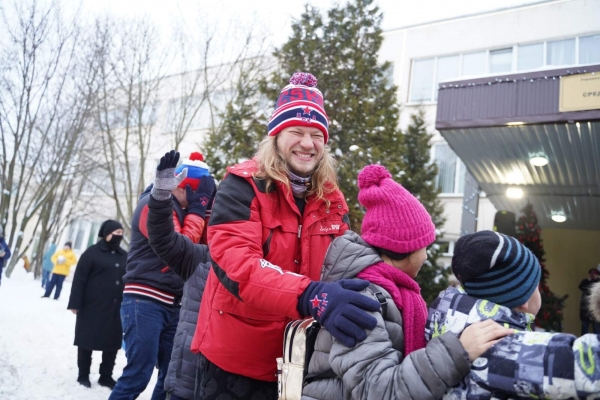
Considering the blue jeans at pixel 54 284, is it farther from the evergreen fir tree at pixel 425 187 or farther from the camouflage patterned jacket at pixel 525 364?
the camouflage patterned jacket at pixel 525 364

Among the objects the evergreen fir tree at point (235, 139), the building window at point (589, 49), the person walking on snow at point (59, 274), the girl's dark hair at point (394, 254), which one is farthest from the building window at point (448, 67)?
the girl's dark hair at point (394, 254)

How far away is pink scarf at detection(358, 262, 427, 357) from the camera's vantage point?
175 cm

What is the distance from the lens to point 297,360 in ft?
5.91

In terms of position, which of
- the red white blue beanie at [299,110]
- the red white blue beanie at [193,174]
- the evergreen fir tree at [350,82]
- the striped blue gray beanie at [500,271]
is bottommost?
the striped blue gray beanie at [500,271]

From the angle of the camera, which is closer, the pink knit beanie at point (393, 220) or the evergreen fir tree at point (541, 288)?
the pink knit beanie at point (393, 220)

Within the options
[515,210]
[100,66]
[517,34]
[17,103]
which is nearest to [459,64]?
[517,34]

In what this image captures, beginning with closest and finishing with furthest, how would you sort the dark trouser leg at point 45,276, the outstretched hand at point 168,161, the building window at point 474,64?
the outstretched hand at point 168,161, the building window at point 474,64, the dark trouser leg at point 45,276

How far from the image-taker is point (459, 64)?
18.2 meters

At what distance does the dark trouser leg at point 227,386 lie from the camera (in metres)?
2.11

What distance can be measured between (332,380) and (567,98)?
5.47 meters

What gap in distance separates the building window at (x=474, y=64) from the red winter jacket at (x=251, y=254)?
56.7 ft

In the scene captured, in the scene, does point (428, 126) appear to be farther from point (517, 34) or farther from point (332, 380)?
point (332, 380)

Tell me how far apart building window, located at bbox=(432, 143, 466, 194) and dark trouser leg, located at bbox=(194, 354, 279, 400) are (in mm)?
16343

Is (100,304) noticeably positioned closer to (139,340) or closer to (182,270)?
(139,340)
